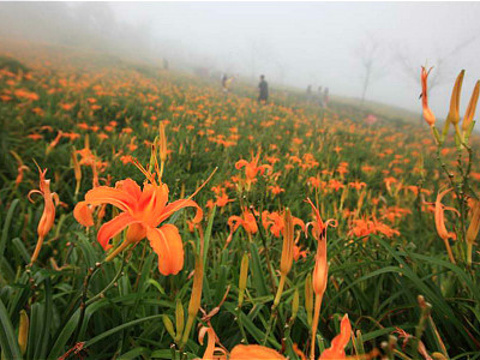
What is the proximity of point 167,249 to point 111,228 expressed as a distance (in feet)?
0.38

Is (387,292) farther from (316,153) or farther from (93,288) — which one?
(316,153)

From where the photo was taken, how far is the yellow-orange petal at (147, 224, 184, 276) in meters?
0.45

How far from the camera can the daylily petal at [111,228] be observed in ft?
1.58

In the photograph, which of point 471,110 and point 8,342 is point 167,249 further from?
point 471,110

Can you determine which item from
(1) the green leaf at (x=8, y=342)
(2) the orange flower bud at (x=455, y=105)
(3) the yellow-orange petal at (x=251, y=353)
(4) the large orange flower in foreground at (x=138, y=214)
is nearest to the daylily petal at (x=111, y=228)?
(4) the large orange flower in foreground at (x=138, y=214)

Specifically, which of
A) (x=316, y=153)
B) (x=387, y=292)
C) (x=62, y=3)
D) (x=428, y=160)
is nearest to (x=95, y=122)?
(x=316, y=153)

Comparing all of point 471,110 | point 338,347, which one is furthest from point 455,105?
point 338,347

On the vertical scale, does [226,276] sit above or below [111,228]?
below

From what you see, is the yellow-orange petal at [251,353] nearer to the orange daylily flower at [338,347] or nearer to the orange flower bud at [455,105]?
the orange daylily flower at [338,347]

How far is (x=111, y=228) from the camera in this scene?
1.64 feet

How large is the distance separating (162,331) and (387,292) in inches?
41.4

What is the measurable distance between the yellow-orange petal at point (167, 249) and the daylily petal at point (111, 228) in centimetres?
4

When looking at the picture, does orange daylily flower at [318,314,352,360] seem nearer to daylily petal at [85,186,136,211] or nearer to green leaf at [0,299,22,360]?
daylily petal at [85,186,136,211]

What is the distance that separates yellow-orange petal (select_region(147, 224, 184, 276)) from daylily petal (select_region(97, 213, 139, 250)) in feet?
0.14
